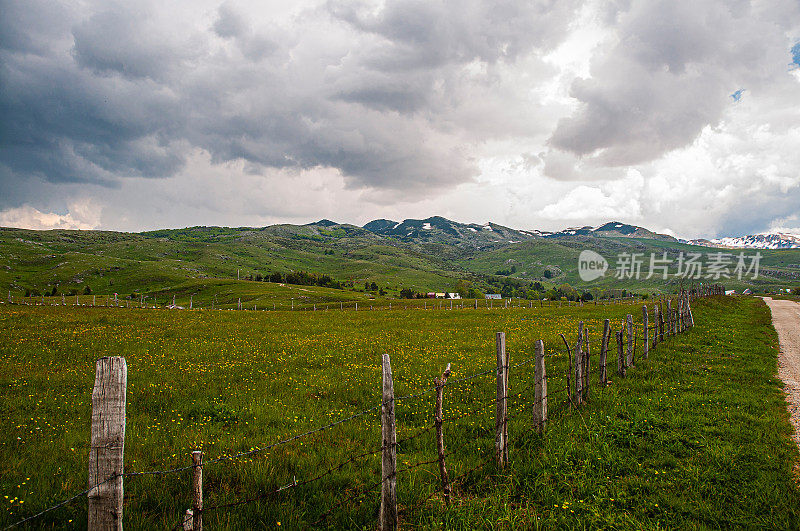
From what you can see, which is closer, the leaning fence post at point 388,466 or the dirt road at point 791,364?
the leaning fence post at point 388,466

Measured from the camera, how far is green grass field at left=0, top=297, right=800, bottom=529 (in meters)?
7.77

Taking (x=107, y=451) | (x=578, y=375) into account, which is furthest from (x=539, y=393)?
(x=107, y=451)

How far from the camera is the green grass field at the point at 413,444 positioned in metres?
7.77

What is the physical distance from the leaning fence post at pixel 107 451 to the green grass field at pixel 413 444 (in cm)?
221

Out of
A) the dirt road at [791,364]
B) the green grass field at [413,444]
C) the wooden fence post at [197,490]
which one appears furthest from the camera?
the dirt road at [791,364]

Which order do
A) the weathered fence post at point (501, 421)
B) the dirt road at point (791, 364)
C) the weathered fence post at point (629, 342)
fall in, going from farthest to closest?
the weathered fence post at point (629, 342), the dirt road at point (791, 364), the weathered fence post at point (501, 421)

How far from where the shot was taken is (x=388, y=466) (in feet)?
23.6

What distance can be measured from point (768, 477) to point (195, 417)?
50.6 ft

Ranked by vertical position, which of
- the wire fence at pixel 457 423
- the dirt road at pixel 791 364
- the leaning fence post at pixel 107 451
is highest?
the leaning fence post at pixel 107 451

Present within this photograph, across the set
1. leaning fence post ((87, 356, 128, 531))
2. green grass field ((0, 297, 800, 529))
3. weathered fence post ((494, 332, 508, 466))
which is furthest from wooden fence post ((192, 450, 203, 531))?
weathered fence post ((494, 332, 508, 466))

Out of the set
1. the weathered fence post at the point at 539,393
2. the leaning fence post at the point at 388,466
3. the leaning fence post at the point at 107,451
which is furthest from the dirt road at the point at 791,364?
the leaning fence post at the point at 107,451

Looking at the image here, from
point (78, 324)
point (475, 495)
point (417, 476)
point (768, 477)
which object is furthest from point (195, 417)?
point (78, 324)

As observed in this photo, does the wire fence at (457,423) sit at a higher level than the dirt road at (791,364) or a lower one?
higher

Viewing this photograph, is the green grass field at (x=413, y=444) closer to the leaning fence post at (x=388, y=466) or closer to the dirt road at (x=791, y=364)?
the dirt road at (x=791, y=364)
